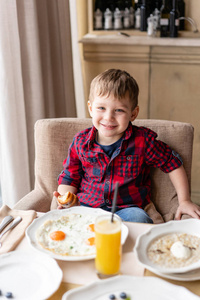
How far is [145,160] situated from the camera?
1.64m

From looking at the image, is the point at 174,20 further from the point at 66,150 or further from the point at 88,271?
the point at 88,271

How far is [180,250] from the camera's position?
1067mm

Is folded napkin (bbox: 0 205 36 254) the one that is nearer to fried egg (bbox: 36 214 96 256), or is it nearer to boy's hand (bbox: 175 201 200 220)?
fried egg (bbox: 36 214 96 256)

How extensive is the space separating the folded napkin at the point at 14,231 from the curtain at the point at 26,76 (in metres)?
1.05

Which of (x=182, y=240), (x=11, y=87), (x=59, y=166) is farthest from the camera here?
(x=11, y=87)

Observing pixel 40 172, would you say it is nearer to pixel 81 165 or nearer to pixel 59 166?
pixel 59 166

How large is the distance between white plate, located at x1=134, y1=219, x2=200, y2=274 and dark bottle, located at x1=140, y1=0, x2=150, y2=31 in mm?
2137

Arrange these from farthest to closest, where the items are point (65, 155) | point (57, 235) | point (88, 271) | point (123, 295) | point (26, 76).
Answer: point (26, 76) → point (65, 155) → point (57, 235) → point (88, 271) → point (123, 295)

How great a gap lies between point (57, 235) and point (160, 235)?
1.05 ft

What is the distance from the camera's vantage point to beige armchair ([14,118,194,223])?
5.49 feet

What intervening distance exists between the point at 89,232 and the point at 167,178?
0.63 meters

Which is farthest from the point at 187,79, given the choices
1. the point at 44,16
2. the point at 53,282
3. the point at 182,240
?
the point at 53,282

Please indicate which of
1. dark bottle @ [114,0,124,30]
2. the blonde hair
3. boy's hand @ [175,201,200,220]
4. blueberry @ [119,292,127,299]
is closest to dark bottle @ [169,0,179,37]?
dark bottle @ [114,0,124,30]

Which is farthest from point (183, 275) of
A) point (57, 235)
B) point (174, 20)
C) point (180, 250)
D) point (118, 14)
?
point (118, 14)
